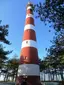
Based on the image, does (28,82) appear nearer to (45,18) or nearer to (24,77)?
(24,77)

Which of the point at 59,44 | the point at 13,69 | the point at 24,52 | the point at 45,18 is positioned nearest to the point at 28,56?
the point at 24,52

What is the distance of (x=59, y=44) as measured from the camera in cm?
1476

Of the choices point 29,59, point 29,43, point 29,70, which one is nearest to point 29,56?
point 29,59

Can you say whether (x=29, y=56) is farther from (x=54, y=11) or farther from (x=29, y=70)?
(x=54, y=11)

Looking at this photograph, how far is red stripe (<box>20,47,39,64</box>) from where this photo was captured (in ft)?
62.3

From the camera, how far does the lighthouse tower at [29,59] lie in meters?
18.1

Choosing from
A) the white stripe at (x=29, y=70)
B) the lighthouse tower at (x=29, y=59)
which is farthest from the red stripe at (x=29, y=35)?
the white stripe at (x=29, y=70)

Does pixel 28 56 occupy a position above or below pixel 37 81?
above

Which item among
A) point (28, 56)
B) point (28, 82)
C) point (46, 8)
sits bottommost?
point (28, 82)

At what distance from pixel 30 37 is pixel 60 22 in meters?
9.90

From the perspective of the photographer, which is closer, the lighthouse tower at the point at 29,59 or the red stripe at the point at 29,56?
the lighthouse tower at the point at 29,59

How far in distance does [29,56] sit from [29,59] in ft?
1.15

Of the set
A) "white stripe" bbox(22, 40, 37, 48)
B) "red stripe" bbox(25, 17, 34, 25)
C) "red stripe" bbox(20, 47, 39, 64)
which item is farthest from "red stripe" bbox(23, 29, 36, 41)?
"red stripe" bbox(20, 47, 39, 64)

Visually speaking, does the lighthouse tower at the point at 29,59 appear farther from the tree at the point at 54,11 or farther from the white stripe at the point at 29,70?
the tree at the point at 54,11
